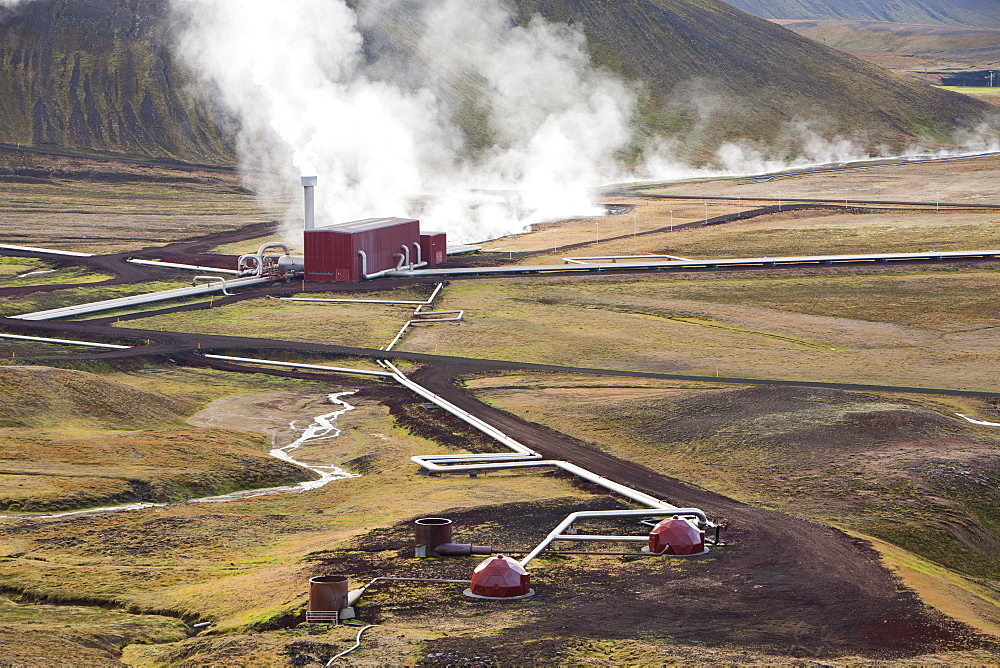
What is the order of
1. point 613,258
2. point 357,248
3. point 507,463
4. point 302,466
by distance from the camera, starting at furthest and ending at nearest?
point 613,258, point 357,248, point 302,466, point 507,463

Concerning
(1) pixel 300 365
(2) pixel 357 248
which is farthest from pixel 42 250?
(1) pixel 300 365

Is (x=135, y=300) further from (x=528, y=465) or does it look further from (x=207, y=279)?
(x=528, y=465)

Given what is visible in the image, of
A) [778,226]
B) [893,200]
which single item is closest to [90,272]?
[778,226]

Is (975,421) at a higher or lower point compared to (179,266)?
lower

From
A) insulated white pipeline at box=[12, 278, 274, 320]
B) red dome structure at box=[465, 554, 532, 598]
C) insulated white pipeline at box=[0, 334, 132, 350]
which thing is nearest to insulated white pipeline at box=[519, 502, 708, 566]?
red dome structure at box=[465, 554, 532, 598]

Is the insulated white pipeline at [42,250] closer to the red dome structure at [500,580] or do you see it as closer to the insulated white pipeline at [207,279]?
the insulated white pipeline at [207,279]

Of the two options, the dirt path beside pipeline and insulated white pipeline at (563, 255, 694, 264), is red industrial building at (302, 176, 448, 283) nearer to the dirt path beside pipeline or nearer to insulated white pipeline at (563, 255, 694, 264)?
insulated white pipeline at (563, 255, 694, 264)

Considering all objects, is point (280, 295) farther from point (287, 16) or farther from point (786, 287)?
point (287, 16)
